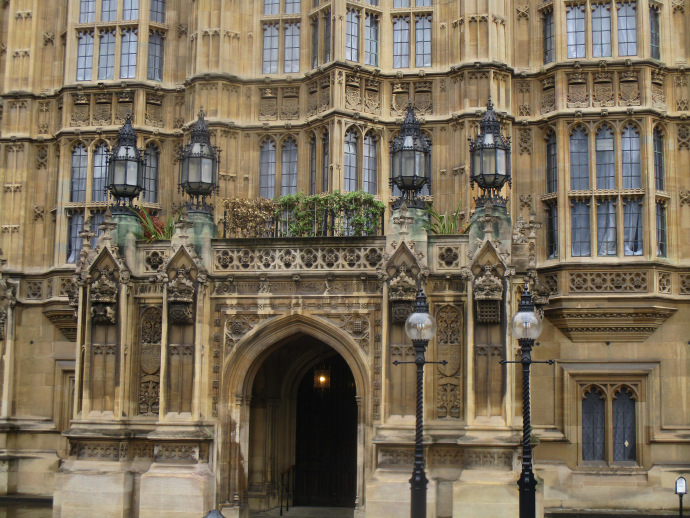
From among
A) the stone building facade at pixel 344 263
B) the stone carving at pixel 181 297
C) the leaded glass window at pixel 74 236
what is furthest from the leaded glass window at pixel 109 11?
the stone carving at pixel 181 297

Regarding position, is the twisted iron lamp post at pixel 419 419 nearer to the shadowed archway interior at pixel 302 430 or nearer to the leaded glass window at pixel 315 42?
the shadowed archway interior at pixel 302 430

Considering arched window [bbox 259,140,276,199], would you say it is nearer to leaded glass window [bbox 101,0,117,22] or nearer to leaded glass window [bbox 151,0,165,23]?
leaded glass window [bbox 151,0,165,23]

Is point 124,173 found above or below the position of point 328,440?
above

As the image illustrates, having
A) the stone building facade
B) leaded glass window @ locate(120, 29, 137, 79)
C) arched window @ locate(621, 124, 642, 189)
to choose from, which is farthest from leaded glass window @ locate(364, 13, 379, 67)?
arched window @ locate(621, 124, 642, 189)

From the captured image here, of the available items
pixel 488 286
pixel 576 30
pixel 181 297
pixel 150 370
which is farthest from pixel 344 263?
pixel 576 30

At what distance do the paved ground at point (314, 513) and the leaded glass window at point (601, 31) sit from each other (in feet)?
Result: 47.6

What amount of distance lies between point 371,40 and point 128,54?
24.9 ft

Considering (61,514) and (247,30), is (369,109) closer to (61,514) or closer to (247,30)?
(247,30)

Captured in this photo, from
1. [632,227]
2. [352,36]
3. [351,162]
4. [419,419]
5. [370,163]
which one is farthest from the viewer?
[352,36]

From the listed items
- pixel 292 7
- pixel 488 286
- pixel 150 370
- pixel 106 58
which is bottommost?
pixel 150 370

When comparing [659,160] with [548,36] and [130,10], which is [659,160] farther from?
[130,10]

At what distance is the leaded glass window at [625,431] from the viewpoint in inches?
1106

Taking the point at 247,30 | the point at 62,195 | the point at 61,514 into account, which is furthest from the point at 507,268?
the point at 62,195

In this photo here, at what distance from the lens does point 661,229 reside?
29.0 m
